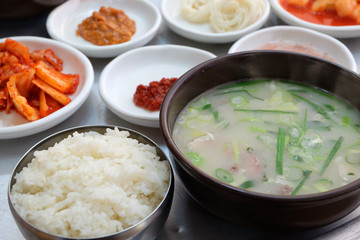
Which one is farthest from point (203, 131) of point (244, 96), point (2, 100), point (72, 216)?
point (2, 100)

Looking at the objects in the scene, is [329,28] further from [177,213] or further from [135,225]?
[135,225]

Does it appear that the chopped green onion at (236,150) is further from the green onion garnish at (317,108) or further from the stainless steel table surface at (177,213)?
the green onion garnish at (317,108)

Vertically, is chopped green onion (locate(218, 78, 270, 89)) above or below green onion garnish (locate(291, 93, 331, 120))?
below

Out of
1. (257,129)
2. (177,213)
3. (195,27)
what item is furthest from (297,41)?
(177,213)

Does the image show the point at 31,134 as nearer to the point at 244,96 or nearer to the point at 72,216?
the point at 72,216

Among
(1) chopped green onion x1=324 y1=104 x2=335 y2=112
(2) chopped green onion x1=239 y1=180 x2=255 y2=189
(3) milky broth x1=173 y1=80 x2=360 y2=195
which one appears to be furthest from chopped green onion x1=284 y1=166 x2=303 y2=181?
(1) chopped green onion x1=324 y1=104 x2=335 y2=112

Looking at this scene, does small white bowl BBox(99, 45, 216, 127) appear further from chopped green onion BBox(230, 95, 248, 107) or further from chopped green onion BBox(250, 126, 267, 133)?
chopped green onion BBox(250, 126, 267, 133)

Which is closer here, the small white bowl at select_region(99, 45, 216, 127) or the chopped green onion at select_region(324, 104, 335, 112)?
the chopped green onion at select_region(324, 104, 335, 112)
